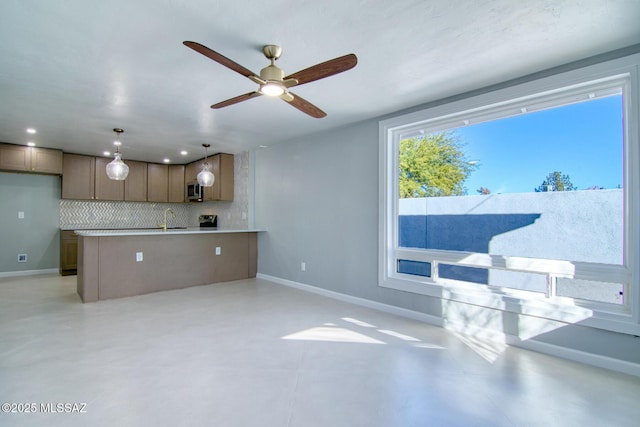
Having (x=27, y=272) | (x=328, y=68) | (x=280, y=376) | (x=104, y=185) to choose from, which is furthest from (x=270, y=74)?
(x=27, y=272)

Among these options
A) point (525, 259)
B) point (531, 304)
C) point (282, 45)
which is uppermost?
point (282, 45)

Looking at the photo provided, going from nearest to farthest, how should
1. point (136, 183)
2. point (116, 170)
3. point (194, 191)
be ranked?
point (116, 170) → point (194, 191) → point (136, 183)

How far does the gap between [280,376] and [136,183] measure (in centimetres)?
625

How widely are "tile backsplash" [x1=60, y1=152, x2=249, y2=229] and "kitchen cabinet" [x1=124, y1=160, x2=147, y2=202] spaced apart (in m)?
0.37

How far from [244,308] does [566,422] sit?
10.1ft

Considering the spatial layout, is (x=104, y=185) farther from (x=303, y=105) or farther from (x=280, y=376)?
(x=280, y=376)

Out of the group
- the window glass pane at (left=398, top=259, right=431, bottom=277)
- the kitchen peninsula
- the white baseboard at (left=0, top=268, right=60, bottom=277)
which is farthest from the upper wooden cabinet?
the window glass pane at (left=398, top=259, right=431, bottom=277)

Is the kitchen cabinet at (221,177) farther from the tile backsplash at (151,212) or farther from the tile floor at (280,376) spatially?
the tile floor at (280,376)

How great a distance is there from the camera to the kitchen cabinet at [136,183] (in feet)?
21.9

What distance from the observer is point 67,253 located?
19.0 ft

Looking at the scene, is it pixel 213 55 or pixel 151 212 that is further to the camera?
pixel 151 212

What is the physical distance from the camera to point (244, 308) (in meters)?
3.78

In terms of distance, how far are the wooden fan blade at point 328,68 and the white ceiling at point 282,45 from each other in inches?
11.8

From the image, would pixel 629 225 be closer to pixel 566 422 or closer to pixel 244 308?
pixel 566 422
